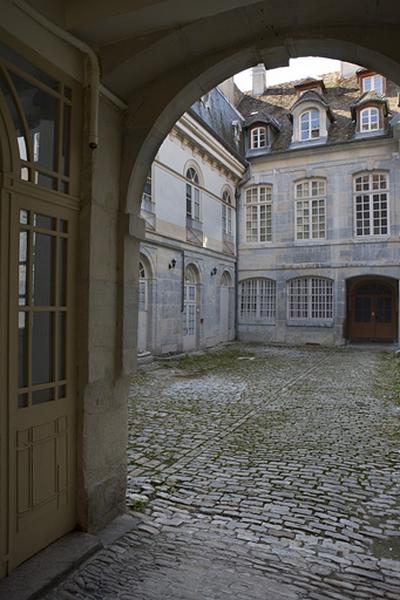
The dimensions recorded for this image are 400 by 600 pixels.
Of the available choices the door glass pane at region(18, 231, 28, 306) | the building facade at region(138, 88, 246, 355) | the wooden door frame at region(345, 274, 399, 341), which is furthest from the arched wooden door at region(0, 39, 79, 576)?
the wooden door frame at region(345, 274, 399, 341)

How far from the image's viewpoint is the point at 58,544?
117 inches

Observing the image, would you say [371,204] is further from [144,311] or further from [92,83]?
[92,83]

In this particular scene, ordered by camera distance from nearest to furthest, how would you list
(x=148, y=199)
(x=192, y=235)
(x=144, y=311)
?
(x=148, y=199) → (x=144, y=311) → (x=192, y=235)

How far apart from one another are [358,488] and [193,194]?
44.0 feet

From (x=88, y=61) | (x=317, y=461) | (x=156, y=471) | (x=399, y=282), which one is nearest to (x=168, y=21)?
(x=88, y=61)

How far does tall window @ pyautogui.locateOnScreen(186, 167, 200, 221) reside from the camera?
15969mm

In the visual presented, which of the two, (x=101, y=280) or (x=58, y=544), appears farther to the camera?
(x=101, y=280)

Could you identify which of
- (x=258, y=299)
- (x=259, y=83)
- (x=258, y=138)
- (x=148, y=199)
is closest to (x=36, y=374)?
(x=148, y=199)

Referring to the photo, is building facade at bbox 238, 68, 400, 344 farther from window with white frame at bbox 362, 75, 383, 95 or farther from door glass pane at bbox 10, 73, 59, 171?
door glass pane at bbox 10, 73, 59, 171

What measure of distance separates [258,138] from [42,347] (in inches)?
758

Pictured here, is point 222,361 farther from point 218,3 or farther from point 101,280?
point 218,3

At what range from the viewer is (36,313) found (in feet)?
9.52

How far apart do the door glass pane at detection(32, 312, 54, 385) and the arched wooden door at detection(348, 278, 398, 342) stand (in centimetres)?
1843

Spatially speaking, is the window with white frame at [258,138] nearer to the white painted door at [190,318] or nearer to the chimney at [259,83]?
the chimney at [259,83]
